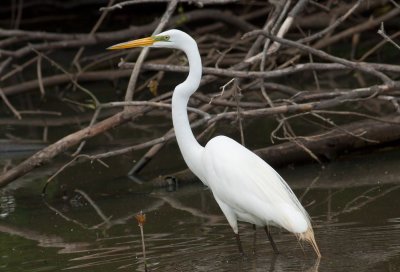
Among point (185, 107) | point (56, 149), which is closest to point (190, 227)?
point (185, 107)

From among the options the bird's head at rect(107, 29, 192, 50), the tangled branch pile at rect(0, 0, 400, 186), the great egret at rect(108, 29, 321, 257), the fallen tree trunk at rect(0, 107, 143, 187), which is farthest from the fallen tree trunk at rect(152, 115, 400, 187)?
the bird's head at rect(107, 29, 192, 50)

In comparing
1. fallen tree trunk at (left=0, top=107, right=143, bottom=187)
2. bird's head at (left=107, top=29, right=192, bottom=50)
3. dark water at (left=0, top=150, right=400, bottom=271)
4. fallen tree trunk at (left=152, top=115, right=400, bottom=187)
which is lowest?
dark water at (left=0, top=150, right=400, bottom=271)

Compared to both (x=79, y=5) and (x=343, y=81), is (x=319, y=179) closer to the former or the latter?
(x=343, y=81)

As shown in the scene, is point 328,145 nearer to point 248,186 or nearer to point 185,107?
point 185,107

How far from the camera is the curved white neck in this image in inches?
215

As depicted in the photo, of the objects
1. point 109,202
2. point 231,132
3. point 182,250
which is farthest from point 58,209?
point 231,132

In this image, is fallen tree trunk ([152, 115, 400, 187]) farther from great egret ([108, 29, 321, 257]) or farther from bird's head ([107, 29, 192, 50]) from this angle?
bird's head ([107, 29, 192, 50])

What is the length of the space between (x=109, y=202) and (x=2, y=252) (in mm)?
1202

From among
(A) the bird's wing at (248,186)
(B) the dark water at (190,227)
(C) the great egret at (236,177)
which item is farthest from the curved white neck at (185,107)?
(B) the dark water at (190,227)

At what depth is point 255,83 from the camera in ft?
23.4

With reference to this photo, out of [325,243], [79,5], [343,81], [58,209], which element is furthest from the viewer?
[79,5]

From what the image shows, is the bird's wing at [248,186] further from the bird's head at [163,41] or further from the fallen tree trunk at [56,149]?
the fallen tree trunk at [56,149]

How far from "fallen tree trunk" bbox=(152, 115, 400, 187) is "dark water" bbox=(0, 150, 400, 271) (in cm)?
10

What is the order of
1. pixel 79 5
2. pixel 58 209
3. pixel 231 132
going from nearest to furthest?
pixel 58 209 < pixel 231 132 < pixel 79 5
